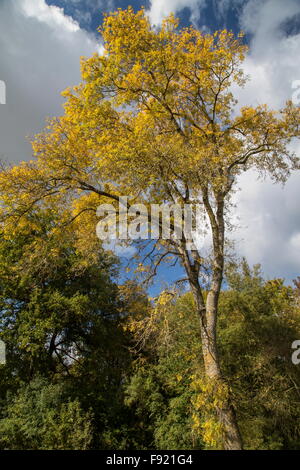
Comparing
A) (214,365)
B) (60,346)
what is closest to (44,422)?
(60,346)

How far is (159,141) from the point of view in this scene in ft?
28.6

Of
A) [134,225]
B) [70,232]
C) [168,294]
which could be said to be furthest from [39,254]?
[168,294]

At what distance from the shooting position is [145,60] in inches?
378

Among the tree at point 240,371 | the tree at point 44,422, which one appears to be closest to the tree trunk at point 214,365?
the tree at point 240,371

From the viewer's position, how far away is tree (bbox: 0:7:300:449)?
8.67 m

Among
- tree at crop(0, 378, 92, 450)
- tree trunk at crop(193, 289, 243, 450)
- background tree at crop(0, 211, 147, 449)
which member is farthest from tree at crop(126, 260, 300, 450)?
tree at crop(0, 378, 92, 450)

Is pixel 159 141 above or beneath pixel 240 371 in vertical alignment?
above

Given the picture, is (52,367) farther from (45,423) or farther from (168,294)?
(168,294)

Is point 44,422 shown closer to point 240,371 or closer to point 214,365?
point 240,371

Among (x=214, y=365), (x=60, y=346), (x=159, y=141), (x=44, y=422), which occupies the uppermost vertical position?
(x=159, y=141)

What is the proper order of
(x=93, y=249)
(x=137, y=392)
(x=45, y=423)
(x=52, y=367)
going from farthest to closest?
(x=52, y=367), (x=137, y=392), (x=45, y=423), (x=93, y=249)

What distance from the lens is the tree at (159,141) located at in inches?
341
